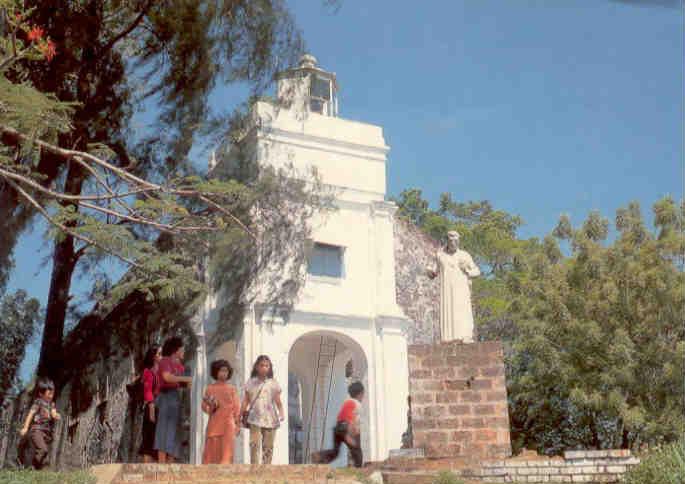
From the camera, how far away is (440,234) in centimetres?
3186

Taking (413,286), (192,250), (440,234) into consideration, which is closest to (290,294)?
(192,250)

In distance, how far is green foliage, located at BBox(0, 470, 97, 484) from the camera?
21.6 feet

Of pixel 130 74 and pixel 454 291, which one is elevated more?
pixel 130 74

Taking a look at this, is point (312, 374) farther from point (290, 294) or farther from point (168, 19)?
point (168, 19)

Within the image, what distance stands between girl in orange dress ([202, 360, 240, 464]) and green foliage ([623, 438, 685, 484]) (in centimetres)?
354

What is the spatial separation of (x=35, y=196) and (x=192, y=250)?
2230 millimetres

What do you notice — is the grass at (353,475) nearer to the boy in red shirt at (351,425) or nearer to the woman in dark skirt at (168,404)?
the boy in red shirt at (351,425)

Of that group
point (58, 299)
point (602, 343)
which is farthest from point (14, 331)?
point (602, 343)

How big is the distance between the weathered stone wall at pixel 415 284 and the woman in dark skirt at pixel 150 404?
41.6 ft

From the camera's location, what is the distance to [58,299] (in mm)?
12547

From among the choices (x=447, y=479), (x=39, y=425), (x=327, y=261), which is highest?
(x=327, y=261)

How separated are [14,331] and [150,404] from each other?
19.7 ft

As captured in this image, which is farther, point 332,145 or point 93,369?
point 332,145

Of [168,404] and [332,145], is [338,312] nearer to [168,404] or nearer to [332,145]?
[332,145]
